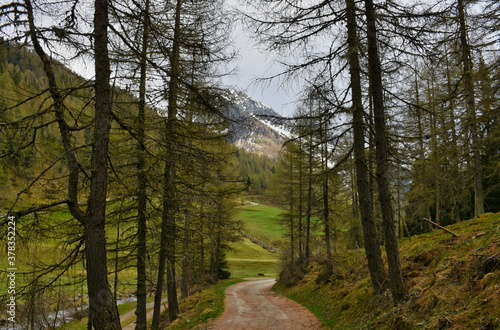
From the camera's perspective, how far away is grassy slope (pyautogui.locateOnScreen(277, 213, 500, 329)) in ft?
12.9

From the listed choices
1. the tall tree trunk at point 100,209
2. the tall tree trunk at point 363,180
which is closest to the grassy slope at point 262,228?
the tall tree trunk at point 363,180

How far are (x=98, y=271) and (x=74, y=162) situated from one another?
175 cm

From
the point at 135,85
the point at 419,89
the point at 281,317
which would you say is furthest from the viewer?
the point at 419,89

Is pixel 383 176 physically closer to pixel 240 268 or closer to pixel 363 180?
pixel 363 180

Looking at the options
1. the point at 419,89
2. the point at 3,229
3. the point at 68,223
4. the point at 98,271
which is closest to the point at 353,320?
the point at 98,271

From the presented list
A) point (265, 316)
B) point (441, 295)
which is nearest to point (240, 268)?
point (265, 316)

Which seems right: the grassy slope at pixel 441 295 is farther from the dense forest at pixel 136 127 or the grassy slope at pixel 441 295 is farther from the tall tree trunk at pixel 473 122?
the tall tree trunk at pixel 473 122

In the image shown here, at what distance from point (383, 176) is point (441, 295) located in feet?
7.68

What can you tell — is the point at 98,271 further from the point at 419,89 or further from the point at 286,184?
the point at 419,89

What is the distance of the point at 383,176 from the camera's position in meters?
5.77

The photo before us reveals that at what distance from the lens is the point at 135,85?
25.7 feet

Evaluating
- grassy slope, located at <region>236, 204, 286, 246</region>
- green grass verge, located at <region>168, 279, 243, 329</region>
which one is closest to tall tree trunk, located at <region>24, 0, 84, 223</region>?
green grass verge, located at <region>168, 279, 243, 329</region>

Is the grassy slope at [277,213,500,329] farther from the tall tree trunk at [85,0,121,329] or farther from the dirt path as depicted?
the tall tree trunk at [85,0,121,329]

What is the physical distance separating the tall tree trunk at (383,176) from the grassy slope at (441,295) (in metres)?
0.35
